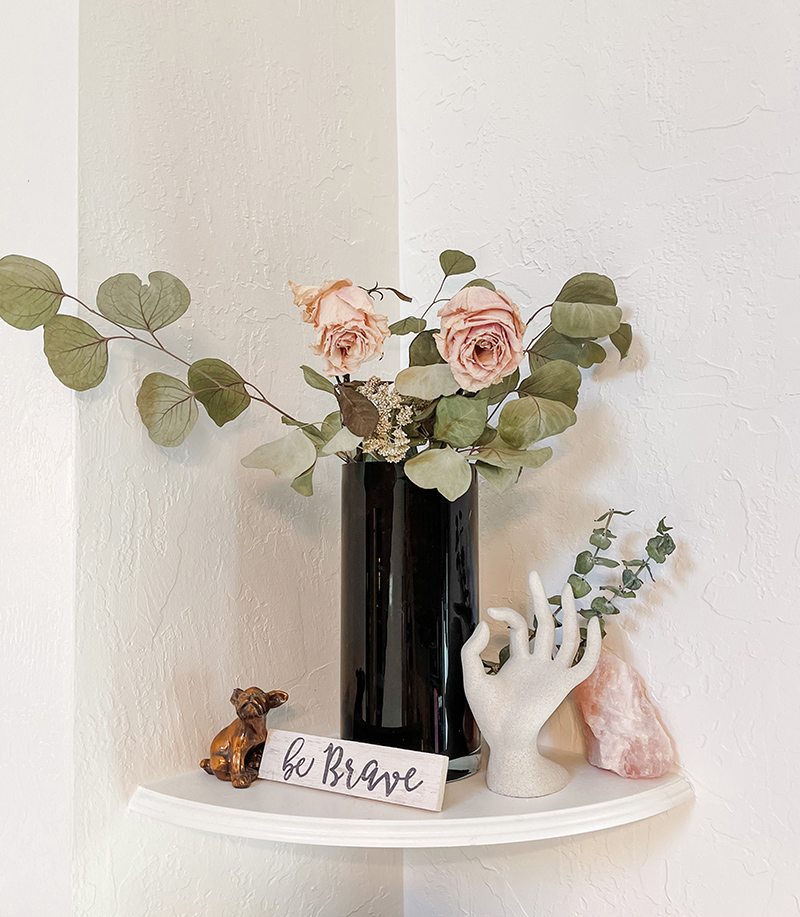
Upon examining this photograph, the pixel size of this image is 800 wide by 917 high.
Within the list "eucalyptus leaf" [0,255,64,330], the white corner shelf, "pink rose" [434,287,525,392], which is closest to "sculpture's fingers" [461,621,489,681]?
the white corner shelf

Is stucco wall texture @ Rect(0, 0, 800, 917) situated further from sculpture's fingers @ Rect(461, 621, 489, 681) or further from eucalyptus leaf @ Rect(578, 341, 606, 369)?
sculpture's fingers @ Rect(461, 621, 489, 681)

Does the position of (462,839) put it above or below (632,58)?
below

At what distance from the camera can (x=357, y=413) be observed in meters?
0.68

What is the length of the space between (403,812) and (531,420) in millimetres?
332

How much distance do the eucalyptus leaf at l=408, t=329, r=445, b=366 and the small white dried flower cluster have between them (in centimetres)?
6

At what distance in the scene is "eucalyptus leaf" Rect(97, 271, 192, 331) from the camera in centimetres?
67

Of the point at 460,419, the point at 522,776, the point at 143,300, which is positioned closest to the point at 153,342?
the point at 143,300

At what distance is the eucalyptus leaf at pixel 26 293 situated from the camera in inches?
25.3

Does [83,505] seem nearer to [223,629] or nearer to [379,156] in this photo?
[223,629]

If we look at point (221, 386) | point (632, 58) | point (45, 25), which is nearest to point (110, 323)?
point (221, 386)

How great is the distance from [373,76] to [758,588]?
71 cm

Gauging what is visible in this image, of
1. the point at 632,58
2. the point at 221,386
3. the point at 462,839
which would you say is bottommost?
the point at 462,839

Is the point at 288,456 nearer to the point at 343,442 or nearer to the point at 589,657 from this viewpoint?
the point at 343,442

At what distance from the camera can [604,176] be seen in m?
0.81
